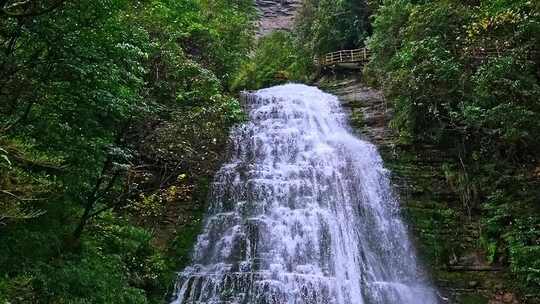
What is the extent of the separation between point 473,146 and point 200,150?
27.5 ft

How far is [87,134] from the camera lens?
7773 millimetres

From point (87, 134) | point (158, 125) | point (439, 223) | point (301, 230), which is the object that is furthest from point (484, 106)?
point (87, 134)

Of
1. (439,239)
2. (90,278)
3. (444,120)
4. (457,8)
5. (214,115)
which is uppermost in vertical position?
(457,8)

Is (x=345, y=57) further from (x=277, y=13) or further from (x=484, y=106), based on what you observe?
(x=277, y=13)

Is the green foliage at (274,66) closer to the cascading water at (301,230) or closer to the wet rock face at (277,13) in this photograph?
the cascading water at (301,230)

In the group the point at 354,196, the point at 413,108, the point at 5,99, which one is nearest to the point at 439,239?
the point at 354,196

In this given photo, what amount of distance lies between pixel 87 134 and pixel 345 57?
20.0 m

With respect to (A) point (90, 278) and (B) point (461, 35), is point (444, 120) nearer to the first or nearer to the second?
(B) point (461, 35)

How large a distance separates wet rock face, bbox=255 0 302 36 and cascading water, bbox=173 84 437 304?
2734 cm

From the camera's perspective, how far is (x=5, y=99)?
7.26 m

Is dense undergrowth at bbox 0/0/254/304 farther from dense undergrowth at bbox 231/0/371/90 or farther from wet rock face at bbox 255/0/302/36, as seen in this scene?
wet rock face at bbox 255/0/302/36

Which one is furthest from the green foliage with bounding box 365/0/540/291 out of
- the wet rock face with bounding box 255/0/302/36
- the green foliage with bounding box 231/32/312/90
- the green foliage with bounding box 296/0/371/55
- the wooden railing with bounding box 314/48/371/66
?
the wet rock face with bounding box 255/0/302/36

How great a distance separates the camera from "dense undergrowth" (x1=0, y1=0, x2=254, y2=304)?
6.30m

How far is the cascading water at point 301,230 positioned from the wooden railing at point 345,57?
9.29 m
